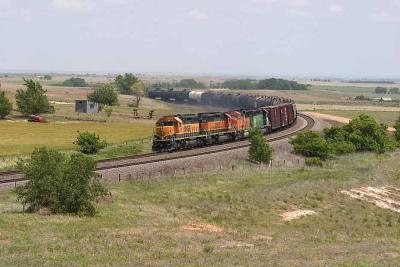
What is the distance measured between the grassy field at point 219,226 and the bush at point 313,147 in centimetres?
1140

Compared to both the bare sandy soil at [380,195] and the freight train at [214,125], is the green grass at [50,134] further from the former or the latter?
the bare sandy soil at [380,195]

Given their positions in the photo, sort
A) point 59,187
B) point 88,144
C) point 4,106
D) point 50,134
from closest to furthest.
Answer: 1. point 59,187
2. point 88,144
3. point 50,134
4. point 4,106

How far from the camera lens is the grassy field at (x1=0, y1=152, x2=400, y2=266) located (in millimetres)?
21609

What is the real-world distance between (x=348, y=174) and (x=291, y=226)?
67.3 feet

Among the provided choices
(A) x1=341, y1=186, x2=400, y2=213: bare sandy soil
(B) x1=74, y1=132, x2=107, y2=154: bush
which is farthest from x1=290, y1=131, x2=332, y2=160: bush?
(B) x1=74, y1=132, x2=107, y2=154: bush

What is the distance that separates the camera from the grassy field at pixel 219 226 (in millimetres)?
21609

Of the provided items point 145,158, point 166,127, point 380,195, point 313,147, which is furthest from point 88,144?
point 380,195

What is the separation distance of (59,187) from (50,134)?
49.9m

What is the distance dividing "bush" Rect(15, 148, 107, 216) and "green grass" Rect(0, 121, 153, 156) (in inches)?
1083

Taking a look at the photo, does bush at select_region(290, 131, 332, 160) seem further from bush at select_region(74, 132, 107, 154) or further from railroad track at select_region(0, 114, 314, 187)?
bush at select_region(74, 132, 107, 154)

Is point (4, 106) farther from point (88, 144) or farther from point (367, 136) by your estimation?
point (367, 136)

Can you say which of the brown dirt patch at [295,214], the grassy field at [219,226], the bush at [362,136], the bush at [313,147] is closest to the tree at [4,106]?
the bush at [313,147]

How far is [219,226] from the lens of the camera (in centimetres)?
3206

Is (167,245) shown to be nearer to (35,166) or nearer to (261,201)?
(35,166)
